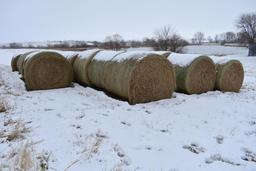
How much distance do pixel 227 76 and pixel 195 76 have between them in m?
1.59

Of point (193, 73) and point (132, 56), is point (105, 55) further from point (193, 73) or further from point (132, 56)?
point (193, 73)

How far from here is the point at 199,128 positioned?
19.2ft

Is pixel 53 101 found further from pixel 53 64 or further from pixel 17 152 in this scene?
pixel 17 152

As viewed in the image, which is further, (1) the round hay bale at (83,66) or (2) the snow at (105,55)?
(1) the round hay bale at (83,66)

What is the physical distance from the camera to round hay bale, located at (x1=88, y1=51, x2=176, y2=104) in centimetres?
775

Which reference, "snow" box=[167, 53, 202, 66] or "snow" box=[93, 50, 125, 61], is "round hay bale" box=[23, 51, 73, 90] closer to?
"snow" box=[93, 50, 125, 61]

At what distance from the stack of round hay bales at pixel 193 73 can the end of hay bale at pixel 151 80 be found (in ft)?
3.00

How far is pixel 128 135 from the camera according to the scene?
17.2 feet

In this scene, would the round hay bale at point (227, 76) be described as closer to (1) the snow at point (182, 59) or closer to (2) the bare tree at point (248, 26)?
(1) the snow at point (182, 59)

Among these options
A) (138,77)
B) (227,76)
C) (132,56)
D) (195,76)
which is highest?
(132,56)

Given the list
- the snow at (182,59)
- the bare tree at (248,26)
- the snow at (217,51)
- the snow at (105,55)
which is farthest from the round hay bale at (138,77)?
the bare tree at (248,26)

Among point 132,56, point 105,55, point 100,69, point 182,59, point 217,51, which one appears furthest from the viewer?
point 217,51

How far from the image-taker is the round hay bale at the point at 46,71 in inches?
390

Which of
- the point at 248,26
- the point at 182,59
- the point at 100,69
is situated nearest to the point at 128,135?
the point at 100,69
